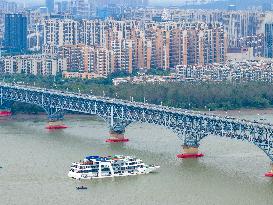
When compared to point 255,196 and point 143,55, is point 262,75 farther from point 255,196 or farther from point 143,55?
point 255,196

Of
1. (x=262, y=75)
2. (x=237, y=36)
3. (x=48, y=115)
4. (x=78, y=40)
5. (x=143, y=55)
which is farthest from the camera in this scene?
(x=237, y=36)

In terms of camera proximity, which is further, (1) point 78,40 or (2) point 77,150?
(1) point 78,40

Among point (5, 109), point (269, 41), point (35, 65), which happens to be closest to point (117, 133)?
point (5, 109)

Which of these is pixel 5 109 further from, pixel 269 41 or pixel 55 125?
pixel 269 41

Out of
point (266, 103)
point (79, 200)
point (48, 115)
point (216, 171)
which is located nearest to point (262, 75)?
point (266, 103)

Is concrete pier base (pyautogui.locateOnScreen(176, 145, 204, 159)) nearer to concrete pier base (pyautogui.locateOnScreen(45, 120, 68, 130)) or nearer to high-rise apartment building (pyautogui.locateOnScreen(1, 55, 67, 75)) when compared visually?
concrete pier base (pyautogui.locateOnScreen(45, 120, 68, 130))

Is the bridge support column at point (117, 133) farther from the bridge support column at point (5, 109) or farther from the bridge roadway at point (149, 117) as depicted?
the bridge support column at point (5, 109)

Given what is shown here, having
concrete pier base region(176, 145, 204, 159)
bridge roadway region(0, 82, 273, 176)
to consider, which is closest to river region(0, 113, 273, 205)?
concrete pier base region(176, 145, 204, 159)
